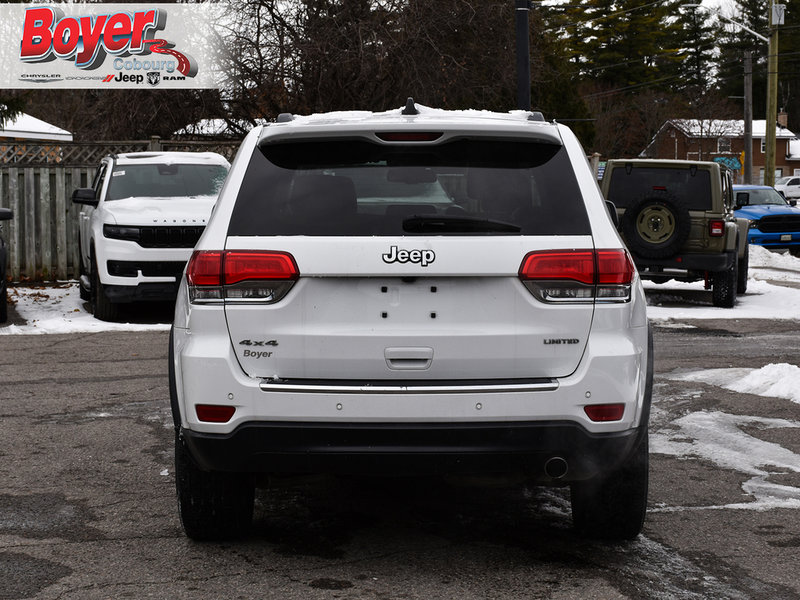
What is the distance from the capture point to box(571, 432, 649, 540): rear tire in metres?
4.64

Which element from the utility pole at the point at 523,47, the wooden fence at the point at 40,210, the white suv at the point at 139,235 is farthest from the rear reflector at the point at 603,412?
the wooden fence at the point at 40,210

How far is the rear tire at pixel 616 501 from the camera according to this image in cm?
464

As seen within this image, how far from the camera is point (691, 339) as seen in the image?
12211mm

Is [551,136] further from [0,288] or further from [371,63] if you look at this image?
[371,63]

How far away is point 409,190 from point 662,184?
1196 cm

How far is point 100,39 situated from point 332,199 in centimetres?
2155

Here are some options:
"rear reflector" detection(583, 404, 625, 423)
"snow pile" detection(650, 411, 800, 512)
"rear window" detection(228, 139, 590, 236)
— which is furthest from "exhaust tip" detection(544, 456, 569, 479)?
"snow pile" detection(650, 411, 800, 512)

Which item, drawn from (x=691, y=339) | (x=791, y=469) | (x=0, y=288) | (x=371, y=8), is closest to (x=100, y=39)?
(x=371, y=8)

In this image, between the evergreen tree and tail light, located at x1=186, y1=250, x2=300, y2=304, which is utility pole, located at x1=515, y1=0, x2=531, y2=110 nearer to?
tail light, located at x1=186, y1=250, x2=300, y2=304

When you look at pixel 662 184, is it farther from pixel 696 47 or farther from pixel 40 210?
pixel 696 47

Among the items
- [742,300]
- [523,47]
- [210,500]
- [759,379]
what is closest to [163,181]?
[523,47]

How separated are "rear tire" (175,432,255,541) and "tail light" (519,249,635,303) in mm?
1431

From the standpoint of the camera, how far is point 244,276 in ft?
13.9

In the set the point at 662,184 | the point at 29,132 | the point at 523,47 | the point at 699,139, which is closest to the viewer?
the point at 662,184
